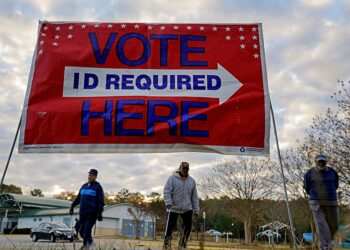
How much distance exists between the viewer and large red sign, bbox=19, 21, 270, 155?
5633mm

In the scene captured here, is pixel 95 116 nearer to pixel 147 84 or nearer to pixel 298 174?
pixel 147 84

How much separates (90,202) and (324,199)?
13.0ft

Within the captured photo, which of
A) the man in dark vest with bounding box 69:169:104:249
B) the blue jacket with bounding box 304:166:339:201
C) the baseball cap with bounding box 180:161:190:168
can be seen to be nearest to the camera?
the blue jacket with bounding box 304:166:339:201

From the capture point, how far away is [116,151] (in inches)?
220

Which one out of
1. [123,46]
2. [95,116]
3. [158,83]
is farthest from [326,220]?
[123,46]

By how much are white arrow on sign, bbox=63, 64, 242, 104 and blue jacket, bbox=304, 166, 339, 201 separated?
2.05 m

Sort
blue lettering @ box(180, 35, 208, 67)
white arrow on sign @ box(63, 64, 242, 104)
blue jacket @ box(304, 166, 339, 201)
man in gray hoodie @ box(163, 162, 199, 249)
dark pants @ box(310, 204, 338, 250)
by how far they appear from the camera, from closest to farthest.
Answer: white arrow on sign @ box(63, 64, 242, 104)
blue lettering @ box(180, 35, 208, 67)
dark pants @ box(310, 204, 338, 250)
blue jacket @ box(304, 166, 339, 201)
man in gray hoodie @ box(163, 162, 199, 249)

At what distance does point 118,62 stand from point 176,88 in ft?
3.20

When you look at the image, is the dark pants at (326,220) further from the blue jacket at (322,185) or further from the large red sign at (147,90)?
the large red sign at (147,90)

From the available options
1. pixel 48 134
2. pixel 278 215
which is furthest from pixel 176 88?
pixel 278 215

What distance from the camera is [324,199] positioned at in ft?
20.9

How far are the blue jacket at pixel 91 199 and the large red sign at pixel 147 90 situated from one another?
6.24 feet

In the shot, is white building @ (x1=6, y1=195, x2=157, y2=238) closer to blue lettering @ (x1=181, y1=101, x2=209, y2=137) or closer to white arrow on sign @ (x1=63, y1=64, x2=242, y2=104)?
white arrow on sign @ (x1=63, y1=64, x2=242, y2=104)

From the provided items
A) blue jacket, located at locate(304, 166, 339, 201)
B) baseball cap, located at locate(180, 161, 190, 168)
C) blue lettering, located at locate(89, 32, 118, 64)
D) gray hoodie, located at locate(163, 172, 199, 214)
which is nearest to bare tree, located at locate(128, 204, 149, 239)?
gray hoodie, located at locate(163, 172, 199, 214)
